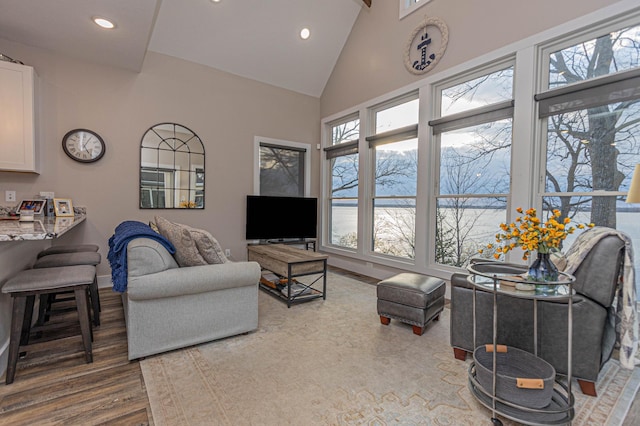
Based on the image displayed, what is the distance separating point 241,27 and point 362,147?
8.23 feet

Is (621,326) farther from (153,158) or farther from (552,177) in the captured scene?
(153,158)

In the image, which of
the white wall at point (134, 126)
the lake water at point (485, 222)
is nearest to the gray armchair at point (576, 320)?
the lake water at point (485, 222)

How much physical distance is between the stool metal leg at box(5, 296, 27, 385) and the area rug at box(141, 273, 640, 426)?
2.34 ft

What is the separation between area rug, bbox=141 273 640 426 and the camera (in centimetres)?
157

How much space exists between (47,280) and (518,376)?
2906 mm

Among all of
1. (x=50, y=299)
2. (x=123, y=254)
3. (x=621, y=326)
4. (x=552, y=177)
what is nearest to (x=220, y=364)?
(x=123, y=254)

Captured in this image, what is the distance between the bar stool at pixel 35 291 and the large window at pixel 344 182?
3738 mm

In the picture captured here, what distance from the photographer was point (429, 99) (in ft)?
12.4

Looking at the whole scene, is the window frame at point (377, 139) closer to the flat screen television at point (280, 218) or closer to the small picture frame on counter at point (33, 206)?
the flat screen television at point (280, 218)

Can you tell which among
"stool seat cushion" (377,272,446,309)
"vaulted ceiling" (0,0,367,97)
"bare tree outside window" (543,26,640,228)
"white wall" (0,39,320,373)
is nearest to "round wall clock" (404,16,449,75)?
"bare tree outside window" (543,26,640,228)

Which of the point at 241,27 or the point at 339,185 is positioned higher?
the point at 241,27

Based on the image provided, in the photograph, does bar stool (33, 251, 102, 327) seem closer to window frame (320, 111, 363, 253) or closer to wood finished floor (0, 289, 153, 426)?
wood finished floor (0, 289, 153, 426)

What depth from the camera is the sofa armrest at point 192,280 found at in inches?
79.4

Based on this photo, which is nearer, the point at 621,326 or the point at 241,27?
the point at 621,326
